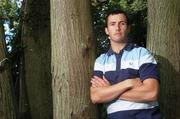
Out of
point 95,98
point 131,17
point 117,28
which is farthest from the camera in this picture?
point 131,17

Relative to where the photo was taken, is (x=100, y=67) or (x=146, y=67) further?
(x=100, y=67)

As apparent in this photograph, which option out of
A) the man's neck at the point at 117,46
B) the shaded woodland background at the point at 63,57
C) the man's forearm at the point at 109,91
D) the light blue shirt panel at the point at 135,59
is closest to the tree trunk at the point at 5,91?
the shaded woodland background at the point at 63,57

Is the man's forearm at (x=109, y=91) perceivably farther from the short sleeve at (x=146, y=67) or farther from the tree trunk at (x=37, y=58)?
the tree trunk at (x=37, y=58)

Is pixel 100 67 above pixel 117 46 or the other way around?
the other way around

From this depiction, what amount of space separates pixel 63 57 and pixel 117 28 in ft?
3.45

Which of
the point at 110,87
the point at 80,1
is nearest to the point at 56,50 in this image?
the point at 80,1

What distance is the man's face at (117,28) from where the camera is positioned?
5.24 m

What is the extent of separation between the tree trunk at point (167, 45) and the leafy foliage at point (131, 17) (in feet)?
14.4

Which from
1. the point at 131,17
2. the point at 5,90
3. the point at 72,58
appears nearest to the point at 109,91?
the point at 72,58

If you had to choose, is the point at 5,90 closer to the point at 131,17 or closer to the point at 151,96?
the point at 151,96

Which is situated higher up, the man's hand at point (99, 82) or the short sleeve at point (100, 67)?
the short sleeve at point (100, 67)

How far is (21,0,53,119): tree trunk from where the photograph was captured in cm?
906

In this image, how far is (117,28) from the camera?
526 cm

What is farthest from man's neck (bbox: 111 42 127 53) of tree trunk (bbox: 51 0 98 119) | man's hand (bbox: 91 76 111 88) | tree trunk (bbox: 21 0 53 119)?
tree trunk (bbox: 21 0 53 119)
